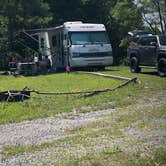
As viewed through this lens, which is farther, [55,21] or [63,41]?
[55,21]

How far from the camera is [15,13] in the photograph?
33.3 m

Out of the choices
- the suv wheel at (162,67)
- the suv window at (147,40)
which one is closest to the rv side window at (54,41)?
the suv window at (147,40)

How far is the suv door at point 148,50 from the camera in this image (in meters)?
21.3

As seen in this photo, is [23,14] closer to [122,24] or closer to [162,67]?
[122,24]

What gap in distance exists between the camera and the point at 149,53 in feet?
71.1

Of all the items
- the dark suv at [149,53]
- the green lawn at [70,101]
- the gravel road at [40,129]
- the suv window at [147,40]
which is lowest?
the green lawn at [70,101]

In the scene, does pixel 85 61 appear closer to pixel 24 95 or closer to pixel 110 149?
pixel 24 95

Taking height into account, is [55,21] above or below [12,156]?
above

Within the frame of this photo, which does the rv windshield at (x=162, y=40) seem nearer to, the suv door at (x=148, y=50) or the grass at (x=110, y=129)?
the suv door at (x=148, y=50)

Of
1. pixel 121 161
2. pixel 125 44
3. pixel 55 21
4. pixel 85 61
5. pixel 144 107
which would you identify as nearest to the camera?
pixel 121 161

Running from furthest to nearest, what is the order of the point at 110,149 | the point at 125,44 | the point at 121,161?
the point at 125,44 → the point at 110,149 → the point at 121,161

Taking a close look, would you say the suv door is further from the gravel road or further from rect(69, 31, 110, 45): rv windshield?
the gravel road

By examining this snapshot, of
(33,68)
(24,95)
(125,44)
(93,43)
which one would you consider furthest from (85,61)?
(24,95)

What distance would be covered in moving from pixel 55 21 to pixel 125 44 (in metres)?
7.23
